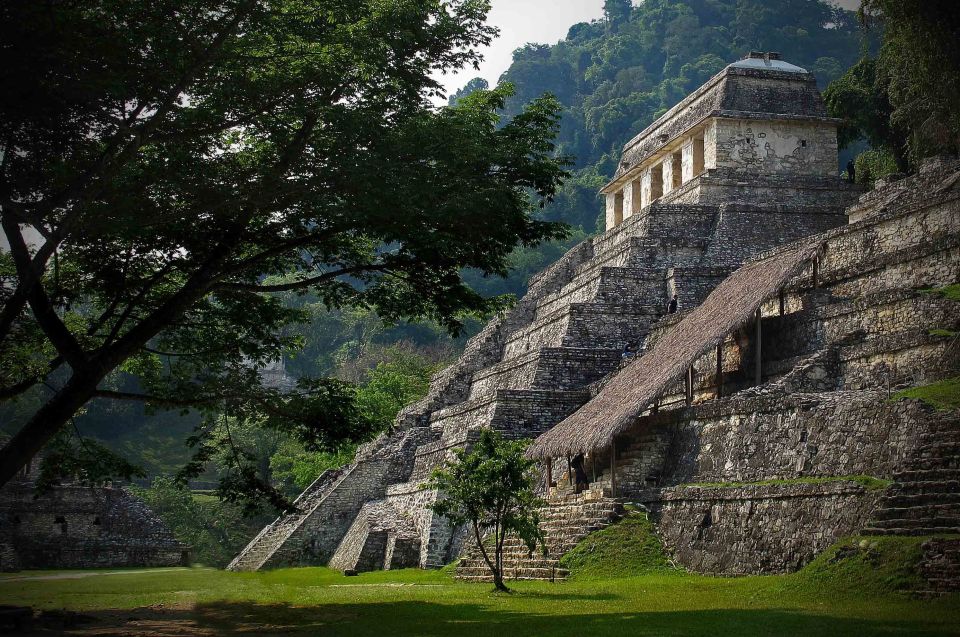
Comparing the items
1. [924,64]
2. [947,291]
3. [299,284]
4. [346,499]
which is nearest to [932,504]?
[947,291]

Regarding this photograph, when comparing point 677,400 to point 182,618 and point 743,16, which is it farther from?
point 743,16

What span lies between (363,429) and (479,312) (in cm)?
204

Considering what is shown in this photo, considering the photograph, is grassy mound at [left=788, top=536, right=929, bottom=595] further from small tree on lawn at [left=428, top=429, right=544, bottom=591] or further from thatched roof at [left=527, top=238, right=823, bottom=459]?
thatched roof at [left=527, top=238, right=823, bottom=459]

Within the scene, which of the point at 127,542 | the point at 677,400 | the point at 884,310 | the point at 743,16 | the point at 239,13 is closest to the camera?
the point at 239,13

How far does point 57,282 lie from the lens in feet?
42.4

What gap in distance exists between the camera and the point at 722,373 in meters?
19.1

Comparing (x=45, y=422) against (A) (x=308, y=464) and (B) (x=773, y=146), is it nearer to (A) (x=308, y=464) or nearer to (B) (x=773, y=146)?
(B) (x=773, y=146)

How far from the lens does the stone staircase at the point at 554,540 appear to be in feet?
51.7

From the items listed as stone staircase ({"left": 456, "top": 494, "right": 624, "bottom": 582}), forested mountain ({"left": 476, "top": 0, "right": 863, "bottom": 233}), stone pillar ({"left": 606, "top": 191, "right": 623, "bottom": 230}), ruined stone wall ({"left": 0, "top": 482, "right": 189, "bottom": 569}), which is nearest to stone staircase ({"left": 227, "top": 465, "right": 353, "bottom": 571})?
ruined stone wall ({"left": 0, "top": 482, "right": 189, "bottom": 569})

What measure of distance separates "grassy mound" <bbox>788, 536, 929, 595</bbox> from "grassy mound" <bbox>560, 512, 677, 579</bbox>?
3.38 m

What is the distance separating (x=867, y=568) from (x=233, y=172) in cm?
786

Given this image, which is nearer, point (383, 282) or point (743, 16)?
point (383, 282)

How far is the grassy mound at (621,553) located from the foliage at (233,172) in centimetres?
364

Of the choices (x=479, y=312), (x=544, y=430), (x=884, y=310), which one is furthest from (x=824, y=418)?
(x=544, y=430)
